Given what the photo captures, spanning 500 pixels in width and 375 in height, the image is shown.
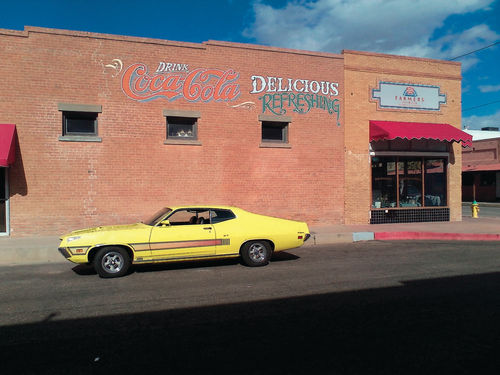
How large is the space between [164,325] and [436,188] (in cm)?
1448

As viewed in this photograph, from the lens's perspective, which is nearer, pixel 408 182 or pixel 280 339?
pixel 280 339

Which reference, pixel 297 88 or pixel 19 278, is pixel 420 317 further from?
pixel 297 88

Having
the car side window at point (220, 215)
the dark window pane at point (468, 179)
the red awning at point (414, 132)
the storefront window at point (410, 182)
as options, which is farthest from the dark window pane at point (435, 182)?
the dark window pane at point (468, 179)

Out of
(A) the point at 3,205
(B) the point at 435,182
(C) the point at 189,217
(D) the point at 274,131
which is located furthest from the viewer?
(B) the point at 435,182

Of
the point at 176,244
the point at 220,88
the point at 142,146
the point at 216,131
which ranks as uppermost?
the point at 220,88

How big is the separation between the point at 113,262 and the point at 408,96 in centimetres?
1293

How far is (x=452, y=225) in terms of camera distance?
1484 centimetres

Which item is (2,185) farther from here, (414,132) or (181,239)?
(414,132)

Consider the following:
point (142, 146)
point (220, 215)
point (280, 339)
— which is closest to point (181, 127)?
point (142, 146)

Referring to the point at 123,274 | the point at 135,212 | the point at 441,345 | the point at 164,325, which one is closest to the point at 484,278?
the point at 441,345

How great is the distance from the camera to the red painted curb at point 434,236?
1245cm

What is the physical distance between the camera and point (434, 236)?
12.6 meters

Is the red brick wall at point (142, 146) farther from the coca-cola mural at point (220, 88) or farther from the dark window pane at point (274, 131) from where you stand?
the dark window pane at point (274, 131)

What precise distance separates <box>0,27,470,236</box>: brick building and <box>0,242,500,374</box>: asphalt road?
4.45 metres
